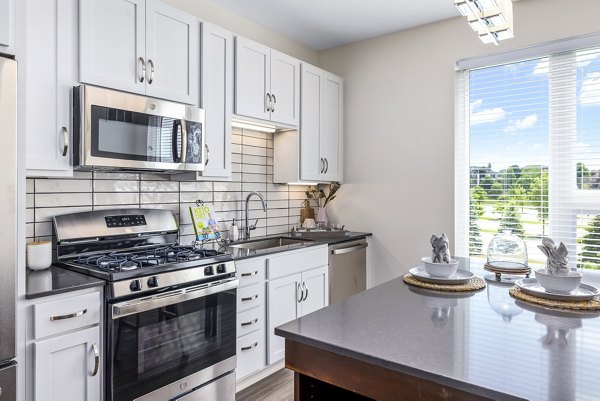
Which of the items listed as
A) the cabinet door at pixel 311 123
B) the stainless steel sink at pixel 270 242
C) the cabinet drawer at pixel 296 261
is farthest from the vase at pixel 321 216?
the cabinet drawer at pixel 296 261

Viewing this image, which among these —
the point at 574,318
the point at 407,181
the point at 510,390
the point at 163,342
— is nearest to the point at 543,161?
the point at 407,181

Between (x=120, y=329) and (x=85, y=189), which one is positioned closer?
(x=120, y=329)

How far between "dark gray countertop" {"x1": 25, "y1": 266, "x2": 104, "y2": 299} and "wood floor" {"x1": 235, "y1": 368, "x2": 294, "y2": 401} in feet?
4.15

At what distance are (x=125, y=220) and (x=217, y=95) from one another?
3.30 ft

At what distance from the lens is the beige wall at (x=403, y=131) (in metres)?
3.31

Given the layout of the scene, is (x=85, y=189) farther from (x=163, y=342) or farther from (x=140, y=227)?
(x=163, y=342)

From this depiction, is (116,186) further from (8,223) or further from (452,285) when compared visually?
(452,285)

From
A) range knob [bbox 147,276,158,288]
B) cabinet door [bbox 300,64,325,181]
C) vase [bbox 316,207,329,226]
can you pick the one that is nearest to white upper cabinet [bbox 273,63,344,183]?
cabinet door [bbox 300,64,325,181]

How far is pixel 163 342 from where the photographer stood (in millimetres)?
1980

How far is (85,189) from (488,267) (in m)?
2.19

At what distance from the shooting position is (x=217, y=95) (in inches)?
106

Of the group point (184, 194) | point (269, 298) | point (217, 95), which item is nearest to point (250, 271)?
point (269, 298)

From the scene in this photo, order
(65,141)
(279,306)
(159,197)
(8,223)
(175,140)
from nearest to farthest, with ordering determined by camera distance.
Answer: (8,223)
(65,141)
(175,140)
(159,197)
(279,306)

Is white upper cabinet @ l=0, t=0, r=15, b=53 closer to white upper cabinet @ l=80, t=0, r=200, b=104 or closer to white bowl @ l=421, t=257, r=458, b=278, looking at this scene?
white upper cabinet @ l=80, t=0, r=200, b=104
